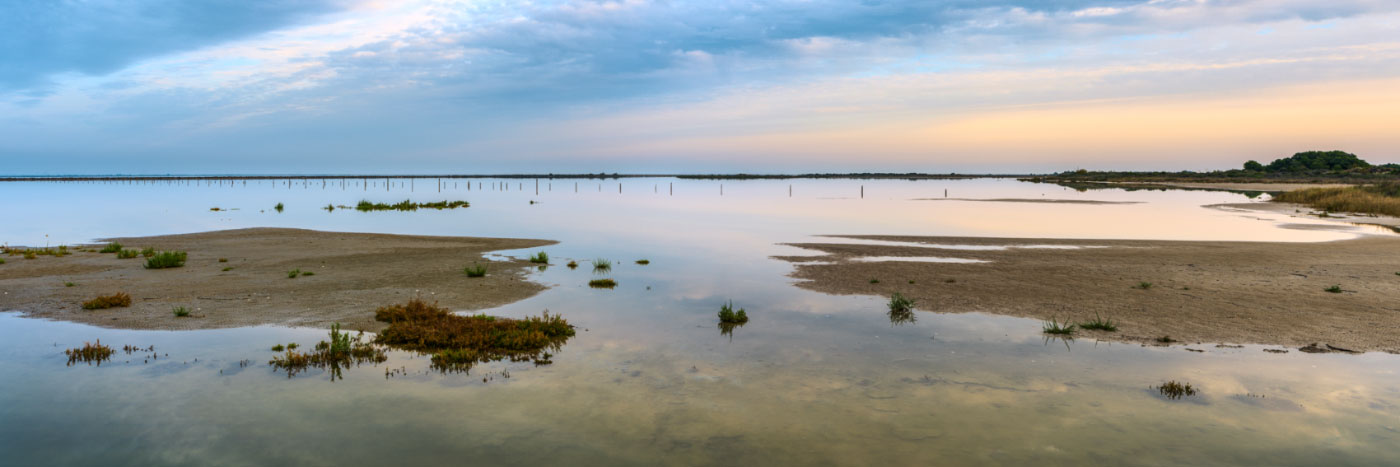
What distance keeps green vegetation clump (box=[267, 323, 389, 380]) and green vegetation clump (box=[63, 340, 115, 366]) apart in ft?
8.16

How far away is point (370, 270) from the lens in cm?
2164

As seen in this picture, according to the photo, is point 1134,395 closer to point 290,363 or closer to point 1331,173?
point 290,363

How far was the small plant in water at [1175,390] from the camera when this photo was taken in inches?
380

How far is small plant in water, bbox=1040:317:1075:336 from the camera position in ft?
43.0

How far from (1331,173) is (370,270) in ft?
628

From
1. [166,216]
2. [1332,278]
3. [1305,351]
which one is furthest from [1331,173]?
[166,216]

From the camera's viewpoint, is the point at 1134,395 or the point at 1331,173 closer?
the point at 1134,395

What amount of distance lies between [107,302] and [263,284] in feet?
12.0

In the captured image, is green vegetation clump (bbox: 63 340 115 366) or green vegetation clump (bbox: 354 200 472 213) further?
green vegetation clump (bbox: 354 200 472 213)

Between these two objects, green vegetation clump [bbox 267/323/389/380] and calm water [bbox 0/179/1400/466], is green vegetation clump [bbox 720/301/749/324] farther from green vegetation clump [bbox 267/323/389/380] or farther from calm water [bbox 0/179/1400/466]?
green vegetation clump [bbox 267/323/389/380]

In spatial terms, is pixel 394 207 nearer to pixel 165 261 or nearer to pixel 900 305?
pixel 165 261

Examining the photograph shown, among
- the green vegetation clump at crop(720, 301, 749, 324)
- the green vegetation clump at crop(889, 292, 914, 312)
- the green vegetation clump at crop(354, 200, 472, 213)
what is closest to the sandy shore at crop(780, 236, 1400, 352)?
the green vegetation clump at crop(889, 292, 914, 312)

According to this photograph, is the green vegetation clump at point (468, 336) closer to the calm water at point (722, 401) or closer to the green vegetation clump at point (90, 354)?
the calm water at point (722, 401)

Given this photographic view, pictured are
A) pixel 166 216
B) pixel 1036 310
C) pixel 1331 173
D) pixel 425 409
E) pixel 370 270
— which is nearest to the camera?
pixel 425 409
